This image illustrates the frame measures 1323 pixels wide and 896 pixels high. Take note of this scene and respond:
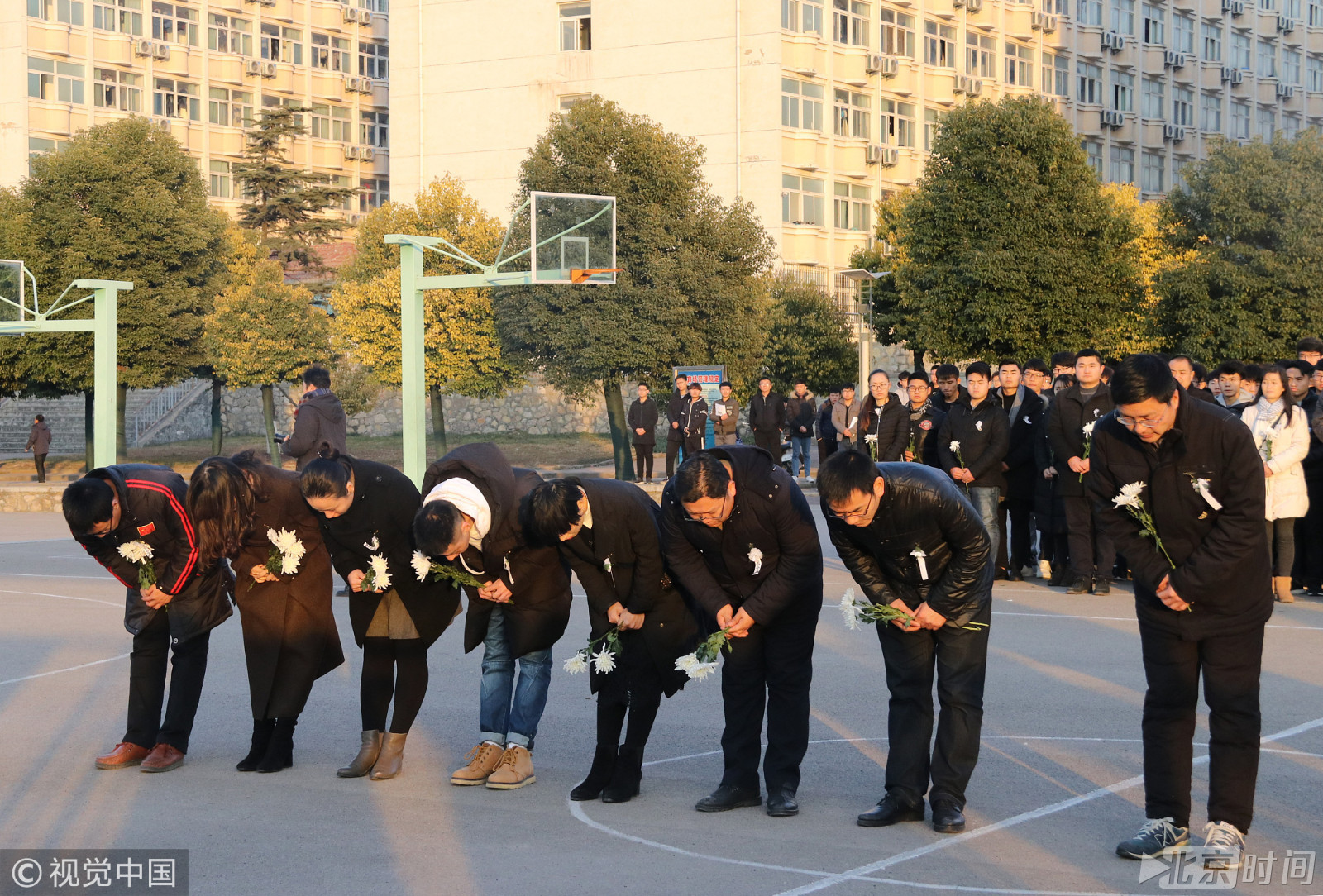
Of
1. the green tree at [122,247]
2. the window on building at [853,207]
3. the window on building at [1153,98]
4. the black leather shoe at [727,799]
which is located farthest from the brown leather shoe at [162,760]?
the window on building at [1153,98]

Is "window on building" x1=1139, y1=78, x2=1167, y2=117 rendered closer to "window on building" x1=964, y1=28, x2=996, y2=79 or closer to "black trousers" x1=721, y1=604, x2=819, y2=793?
"window on building" x1=964, y1=28, x2=996, y2=79

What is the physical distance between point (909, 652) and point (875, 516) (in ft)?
2.24

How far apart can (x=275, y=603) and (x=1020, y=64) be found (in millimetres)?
60304

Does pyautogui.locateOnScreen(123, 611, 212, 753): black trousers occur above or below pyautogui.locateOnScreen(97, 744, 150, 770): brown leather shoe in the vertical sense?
above

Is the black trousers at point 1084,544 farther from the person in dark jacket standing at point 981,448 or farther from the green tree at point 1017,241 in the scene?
the green tree at point 1017,241

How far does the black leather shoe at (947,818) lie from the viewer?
6477 mm

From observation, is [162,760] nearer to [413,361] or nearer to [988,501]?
[988,501]

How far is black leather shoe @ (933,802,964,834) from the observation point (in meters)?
6.48

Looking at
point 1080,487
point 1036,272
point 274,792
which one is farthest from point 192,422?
point 274,792

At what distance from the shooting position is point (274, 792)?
7336 millimetres

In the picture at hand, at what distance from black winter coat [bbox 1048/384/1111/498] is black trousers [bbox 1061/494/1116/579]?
13cm

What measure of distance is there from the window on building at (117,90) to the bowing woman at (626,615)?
6256 centimetres

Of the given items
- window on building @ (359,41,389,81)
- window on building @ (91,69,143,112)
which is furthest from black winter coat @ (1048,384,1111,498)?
window on building @ (359,41,389,81)

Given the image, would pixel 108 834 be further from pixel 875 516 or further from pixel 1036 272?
pixel 1036 272
